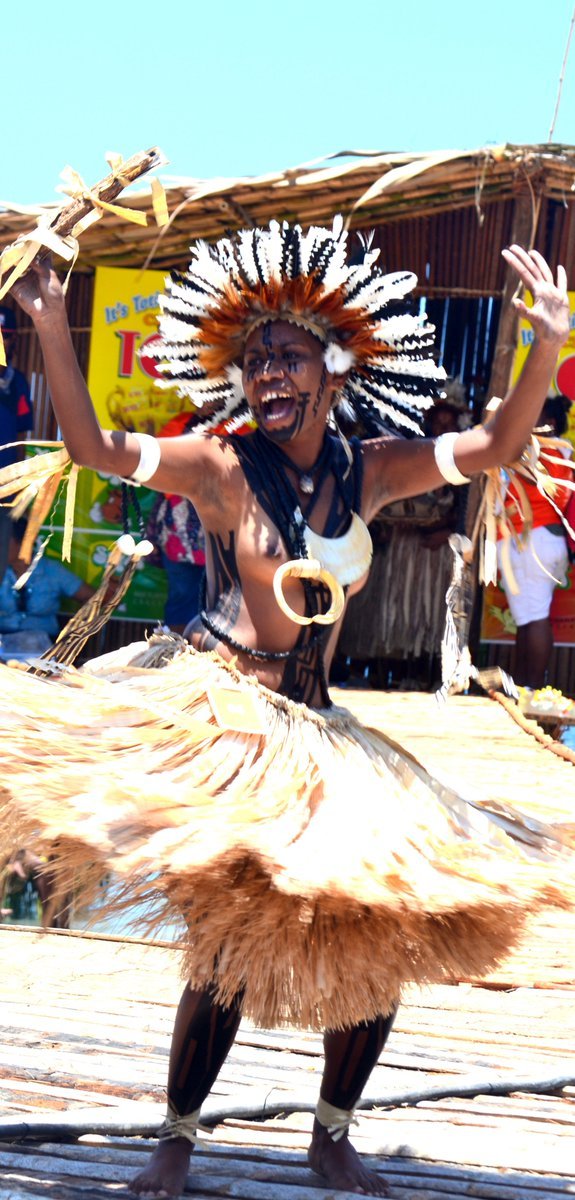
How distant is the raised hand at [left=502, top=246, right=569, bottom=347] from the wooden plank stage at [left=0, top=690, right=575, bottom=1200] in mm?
993

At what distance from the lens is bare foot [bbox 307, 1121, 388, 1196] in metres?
2.78

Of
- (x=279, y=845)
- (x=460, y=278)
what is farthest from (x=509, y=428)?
(x=460, y=278)

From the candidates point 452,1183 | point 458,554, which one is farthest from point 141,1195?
point 458,554

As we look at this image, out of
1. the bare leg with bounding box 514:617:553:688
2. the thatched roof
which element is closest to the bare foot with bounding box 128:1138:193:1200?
the thatched roof

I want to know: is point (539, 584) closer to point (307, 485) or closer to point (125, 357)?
point (125, 357)

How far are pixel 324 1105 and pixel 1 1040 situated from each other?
117 centimetres

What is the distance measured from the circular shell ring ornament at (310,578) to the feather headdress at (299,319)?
520 millimetres

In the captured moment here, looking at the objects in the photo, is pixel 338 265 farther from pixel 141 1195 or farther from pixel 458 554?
pixel 141 1195

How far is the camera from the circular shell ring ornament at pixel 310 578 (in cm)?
305

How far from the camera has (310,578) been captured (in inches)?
123

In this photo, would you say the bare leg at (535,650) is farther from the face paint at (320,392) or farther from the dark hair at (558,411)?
the face paint at (320,392)

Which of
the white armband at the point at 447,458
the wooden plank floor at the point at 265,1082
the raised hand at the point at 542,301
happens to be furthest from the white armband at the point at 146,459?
the wooden plank floor at the point at 265,1082

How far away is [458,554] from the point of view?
3738mm

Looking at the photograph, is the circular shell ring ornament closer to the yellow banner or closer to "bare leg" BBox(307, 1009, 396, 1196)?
"bare leg" BBox(307, 1009, 396, 1196)
